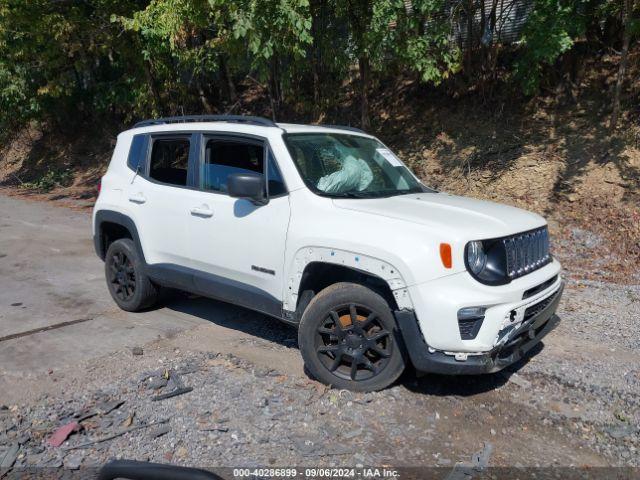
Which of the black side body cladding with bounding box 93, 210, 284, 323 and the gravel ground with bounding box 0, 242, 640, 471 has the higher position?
the black side body cladding with bounding box 93, 210, 284, 323

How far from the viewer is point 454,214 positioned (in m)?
3.90

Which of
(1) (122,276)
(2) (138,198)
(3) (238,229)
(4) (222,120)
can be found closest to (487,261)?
(3) (238,229)

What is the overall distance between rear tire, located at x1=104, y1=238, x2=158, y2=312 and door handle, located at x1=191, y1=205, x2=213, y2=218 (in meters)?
1.07

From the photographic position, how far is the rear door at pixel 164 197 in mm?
4961

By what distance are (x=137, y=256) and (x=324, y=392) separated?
2.62m

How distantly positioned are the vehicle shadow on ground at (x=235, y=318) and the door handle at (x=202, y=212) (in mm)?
1239

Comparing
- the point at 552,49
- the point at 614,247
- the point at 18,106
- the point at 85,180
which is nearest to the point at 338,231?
the point at 614,247

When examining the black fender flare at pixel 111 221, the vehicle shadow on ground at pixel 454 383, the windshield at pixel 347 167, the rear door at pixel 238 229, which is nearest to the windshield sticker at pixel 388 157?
the windshield at pixel 347 167

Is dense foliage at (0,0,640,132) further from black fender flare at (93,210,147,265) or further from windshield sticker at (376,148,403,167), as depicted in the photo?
windshield sticker at (376,148,403,167)

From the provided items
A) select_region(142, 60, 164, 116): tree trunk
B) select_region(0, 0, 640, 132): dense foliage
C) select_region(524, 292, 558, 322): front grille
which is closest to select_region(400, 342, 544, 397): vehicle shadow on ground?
select_region(524, 292, 558, 322): front grille

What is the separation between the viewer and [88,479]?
3.05 m

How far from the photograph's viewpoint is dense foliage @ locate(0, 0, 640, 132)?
839cm

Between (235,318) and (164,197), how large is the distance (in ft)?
4.66

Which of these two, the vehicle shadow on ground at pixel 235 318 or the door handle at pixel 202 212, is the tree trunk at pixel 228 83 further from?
the door handle at pixel 202 212
